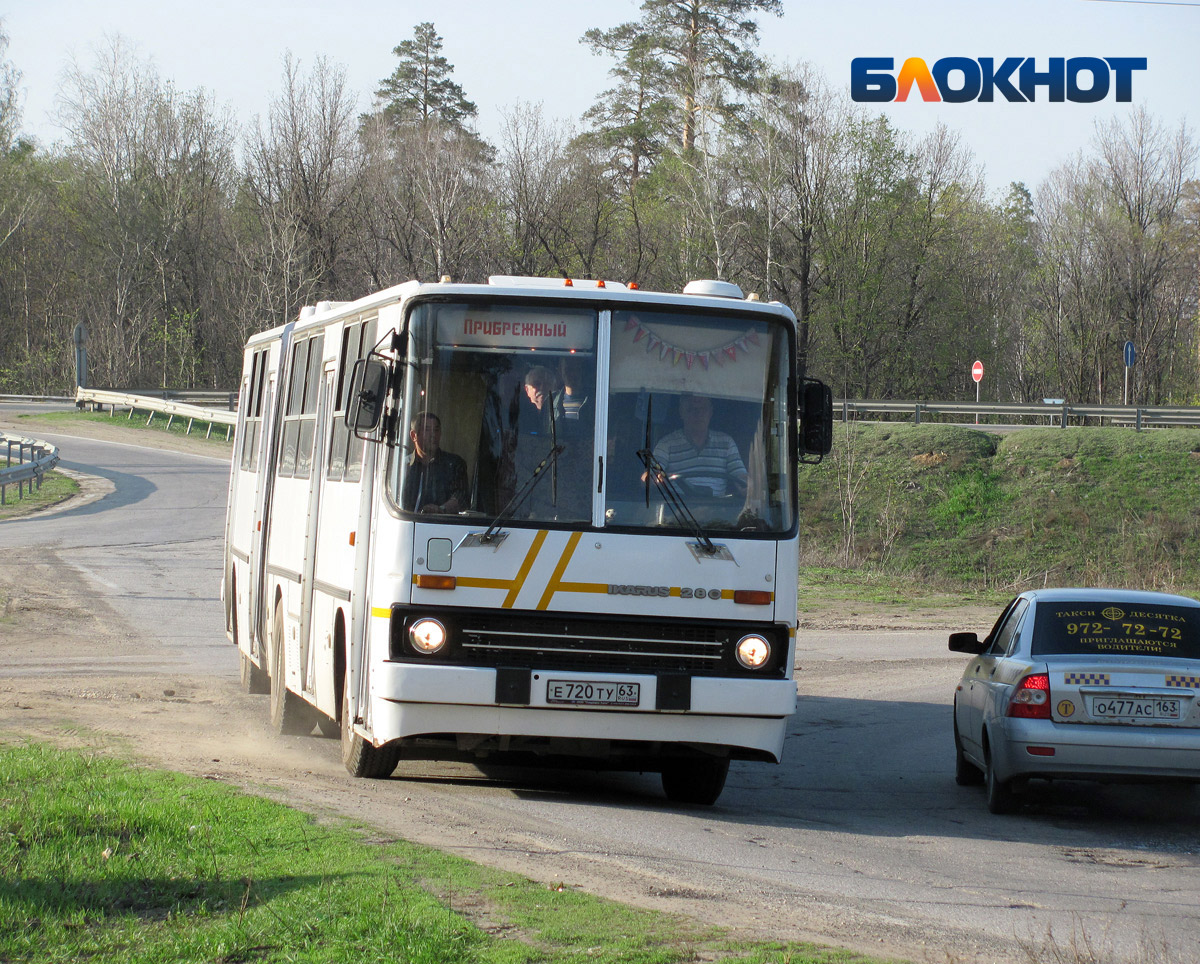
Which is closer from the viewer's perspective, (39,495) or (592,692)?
(592,692)

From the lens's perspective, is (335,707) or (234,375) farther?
(234,375)

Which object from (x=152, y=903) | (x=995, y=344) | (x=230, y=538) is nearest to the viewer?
(x=152, y=903)

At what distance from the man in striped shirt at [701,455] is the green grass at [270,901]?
2.74 m

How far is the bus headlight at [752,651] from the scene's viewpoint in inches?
319

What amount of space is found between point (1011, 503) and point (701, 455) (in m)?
36.4

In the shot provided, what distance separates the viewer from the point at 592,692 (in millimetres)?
7914

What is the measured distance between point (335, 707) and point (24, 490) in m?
26.6

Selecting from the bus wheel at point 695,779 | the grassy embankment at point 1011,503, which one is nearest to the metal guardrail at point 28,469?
the grassy embankment at point 1011,503

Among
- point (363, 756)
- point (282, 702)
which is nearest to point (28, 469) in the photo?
point (282, 702)

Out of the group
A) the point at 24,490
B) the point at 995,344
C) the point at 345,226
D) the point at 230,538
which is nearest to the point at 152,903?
the point at 230,538

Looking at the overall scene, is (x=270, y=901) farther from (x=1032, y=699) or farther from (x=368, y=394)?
(x=1032, y=699)

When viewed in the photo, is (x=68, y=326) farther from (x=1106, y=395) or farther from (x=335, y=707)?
(x=335, y=707)

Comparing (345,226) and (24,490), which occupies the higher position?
(345,226)

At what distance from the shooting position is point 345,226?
5847cm
